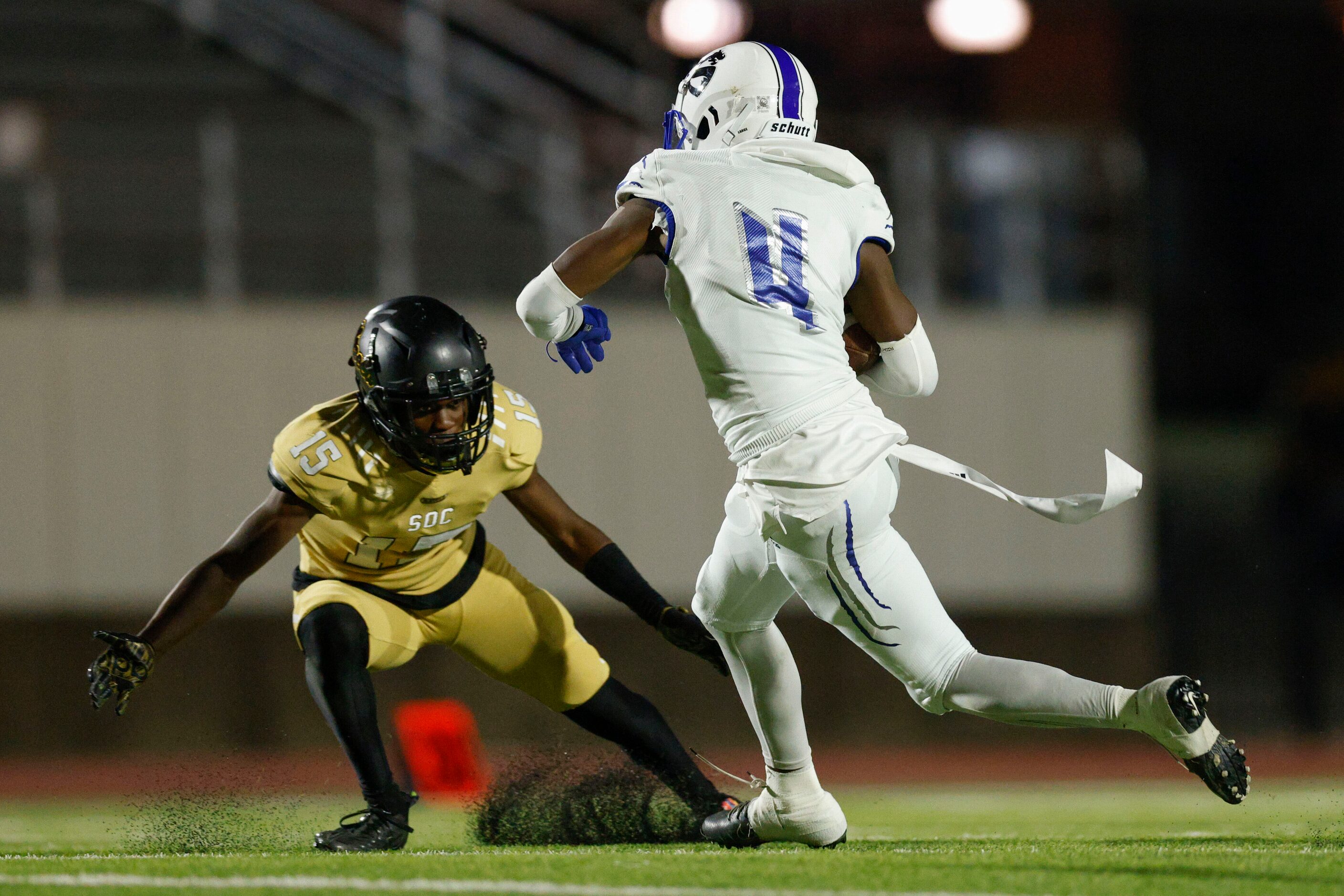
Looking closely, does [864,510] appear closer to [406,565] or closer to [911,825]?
[406,565]

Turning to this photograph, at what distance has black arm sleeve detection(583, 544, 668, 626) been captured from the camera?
396cm

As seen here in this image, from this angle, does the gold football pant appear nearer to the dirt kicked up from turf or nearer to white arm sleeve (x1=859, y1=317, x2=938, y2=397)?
the dirt kicked up from turf

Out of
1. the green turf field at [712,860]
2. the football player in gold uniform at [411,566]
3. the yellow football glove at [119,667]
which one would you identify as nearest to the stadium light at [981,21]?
the green turf field at [712,860]

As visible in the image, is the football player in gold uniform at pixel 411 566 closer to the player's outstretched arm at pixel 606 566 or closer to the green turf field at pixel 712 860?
the player's outstretched arm at pixel 606 566

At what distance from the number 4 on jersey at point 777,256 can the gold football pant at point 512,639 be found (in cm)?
121

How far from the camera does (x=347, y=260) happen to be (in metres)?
9.26

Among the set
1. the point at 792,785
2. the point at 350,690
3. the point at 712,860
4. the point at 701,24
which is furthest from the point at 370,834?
the point at 701,24

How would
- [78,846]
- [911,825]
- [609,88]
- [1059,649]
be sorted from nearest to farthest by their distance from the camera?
1. [78,846]
2. [911,825]
3. [1059,649]
4. [609,88]

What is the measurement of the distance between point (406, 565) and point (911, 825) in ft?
6.96

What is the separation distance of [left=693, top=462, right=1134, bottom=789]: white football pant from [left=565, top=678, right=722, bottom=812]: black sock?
82 centimetres

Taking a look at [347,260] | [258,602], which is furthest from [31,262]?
[258,602]

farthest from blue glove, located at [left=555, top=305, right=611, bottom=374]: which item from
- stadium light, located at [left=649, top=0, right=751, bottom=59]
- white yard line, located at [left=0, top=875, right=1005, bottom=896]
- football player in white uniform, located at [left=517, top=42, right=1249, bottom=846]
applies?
stadium light, located at [left=649, top=0, right=751, bottom=59]

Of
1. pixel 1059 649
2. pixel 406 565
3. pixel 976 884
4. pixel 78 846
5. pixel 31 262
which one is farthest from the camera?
pixel 1059 649

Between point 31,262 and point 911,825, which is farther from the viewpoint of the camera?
point 31,262
